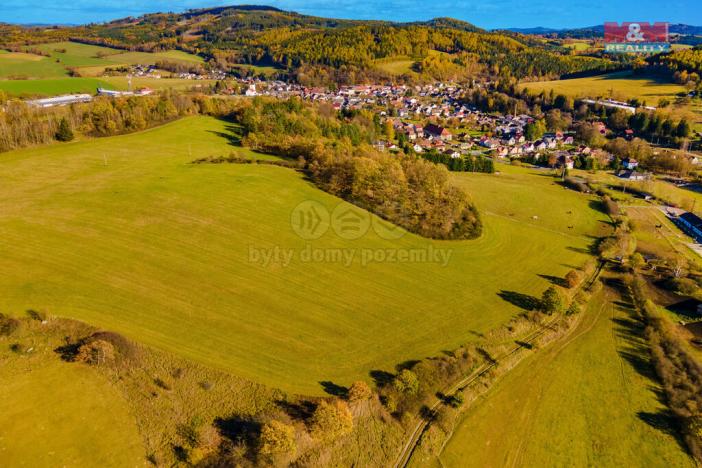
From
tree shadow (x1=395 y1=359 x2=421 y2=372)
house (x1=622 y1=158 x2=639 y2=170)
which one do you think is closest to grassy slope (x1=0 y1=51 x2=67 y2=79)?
tree shadow (x1=395 y1=359 x2=421 y2=372)

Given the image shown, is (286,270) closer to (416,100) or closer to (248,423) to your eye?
(248,423)

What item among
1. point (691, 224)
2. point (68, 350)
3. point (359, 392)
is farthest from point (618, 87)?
point (68, 350)

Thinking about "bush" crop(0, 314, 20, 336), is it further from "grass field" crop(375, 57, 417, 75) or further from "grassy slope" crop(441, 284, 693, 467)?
"grass field" crop(375, 57, 417, 75)

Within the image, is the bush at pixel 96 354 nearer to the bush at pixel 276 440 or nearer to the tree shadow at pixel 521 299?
the bush at pixel 276 440

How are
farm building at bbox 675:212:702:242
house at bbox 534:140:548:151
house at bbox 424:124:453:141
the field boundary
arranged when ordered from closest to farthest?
the field boundary → farm building at bbox 675:212:702:242 → house at bbox 534:140:548:151 → house at bbox 424:124:453:141

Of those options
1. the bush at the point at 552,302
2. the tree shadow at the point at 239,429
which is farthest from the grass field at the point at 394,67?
the tree shadow at the point at 239,429

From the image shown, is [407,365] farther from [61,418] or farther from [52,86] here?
[52,86]

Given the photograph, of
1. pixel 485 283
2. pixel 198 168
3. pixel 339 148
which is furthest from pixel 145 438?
pixel 339 148
